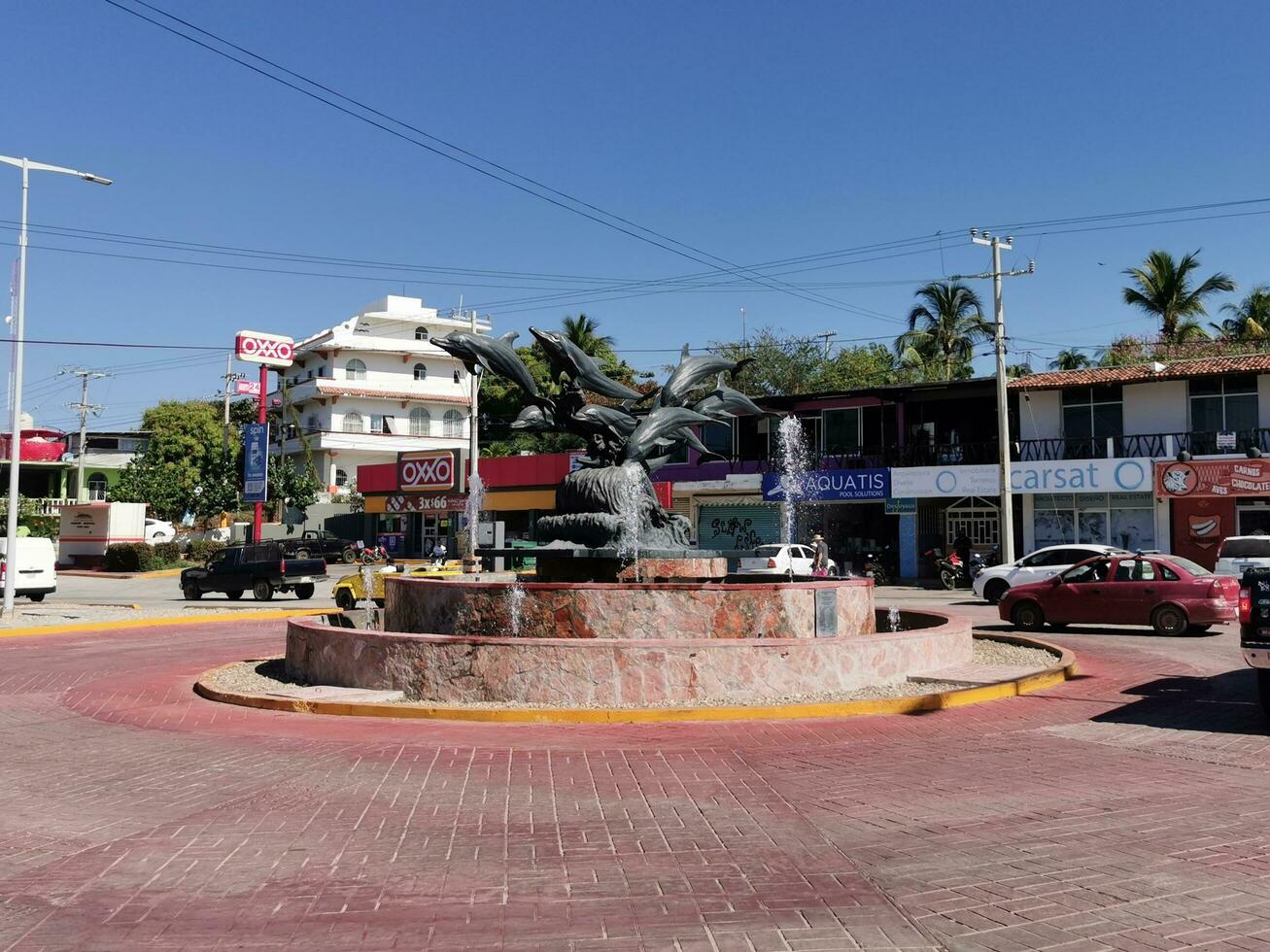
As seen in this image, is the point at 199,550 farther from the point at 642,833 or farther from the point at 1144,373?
the point at 642,833

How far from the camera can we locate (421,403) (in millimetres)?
69125

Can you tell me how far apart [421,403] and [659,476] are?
102 feet

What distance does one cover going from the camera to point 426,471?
158 ft

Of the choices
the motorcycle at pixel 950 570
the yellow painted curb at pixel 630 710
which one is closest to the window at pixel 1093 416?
the motorcycle at pixel 950 570

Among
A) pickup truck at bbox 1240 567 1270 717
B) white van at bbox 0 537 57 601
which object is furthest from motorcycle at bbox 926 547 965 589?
white van at bbox 0 537 57 601

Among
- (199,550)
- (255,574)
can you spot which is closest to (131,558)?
(199,550)

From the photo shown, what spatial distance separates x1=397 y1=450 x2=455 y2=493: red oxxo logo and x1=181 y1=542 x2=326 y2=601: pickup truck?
1807 centimetres


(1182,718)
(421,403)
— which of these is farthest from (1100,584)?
(421,403)

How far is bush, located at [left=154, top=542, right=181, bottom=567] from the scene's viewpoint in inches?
1750

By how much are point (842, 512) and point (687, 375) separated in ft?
80.2

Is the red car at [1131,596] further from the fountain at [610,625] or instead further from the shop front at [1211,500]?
the shop front at [1211,500]

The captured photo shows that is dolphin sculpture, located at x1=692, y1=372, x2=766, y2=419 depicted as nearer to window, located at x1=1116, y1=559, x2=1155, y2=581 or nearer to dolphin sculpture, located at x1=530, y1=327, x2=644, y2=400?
dolphin sculpture, located at x1=530, y1=327, x2=644, y2=400

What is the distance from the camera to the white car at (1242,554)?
2284 centimetres

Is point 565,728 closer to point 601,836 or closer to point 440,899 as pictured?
point 601,836
